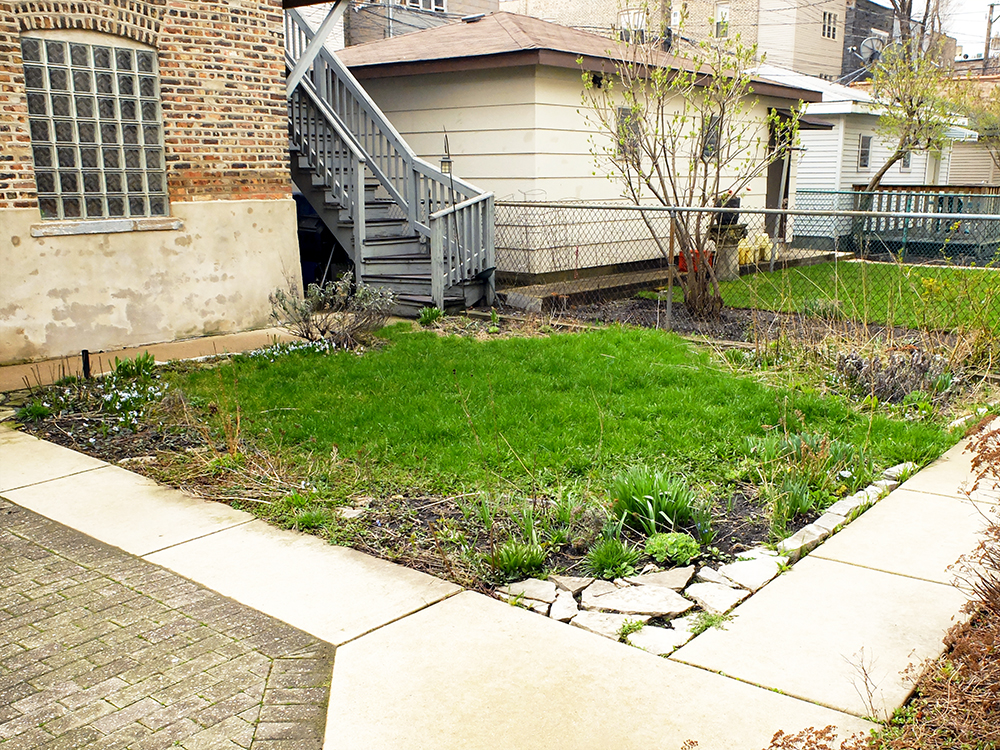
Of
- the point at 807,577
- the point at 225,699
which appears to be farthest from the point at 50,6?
the point at 807,577

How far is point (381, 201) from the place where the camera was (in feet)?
Result: 39.5

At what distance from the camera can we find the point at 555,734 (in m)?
2.85

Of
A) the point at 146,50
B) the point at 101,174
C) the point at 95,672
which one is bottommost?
the point at 95,672

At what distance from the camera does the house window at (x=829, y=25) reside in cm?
3565

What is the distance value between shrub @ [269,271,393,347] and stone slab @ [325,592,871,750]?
223 inches

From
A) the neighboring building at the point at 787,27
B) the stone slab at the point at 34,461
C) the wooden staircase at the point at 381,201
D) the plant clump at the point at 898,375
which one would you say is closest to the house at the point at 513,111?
the wooden staircase at the point at 381,201

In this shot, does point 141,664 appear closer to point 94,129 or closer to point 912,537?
point 912,537

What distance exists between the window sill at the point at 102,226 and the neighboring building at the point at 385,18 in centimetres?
1436

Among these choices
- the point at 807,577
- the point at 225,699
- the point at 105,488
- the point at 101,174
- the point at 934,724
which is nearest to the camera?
the point at 934,724

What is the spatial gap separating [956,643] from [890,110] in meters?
20.3

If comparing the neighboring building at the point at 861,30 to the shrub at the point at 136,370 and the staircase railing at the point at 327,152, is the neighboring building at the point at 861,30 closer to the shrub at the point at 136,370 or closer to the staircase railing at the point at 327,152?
the staircase railing at the point at 327,152

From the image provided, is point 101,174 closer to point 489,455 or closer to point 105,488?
point 105,488

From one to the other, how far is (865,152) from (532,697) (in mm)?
24783

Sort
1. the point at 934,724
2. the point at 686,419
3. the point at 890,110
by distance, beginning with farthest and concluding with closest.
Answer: the point at 890,110 → the point at 686,419 → the point at 934,724
